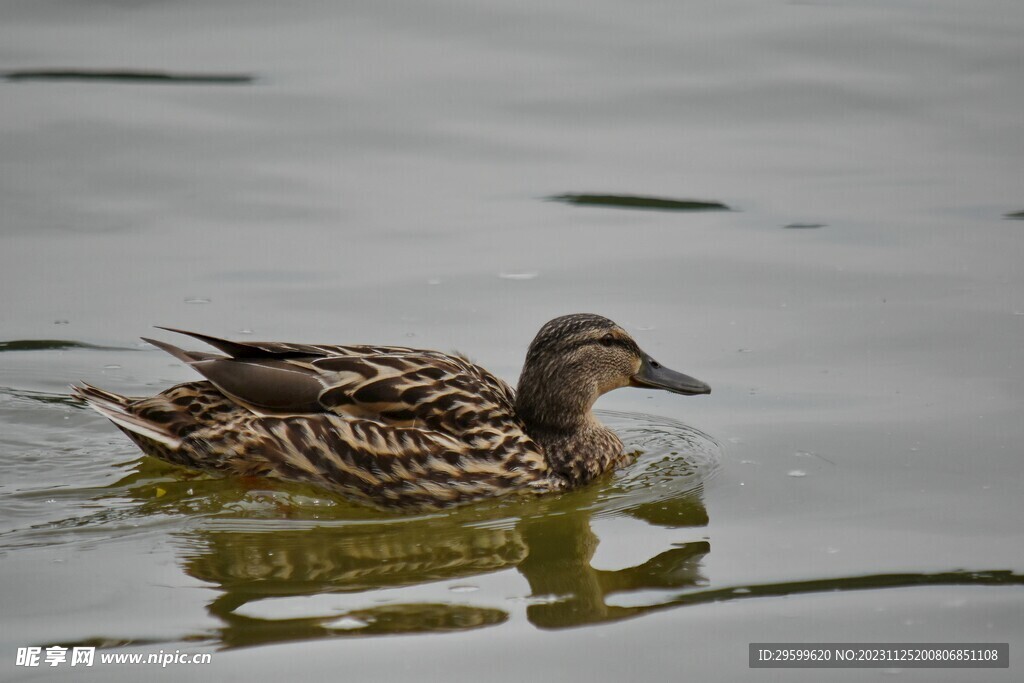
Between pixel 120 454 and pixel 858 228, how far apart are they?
610cm

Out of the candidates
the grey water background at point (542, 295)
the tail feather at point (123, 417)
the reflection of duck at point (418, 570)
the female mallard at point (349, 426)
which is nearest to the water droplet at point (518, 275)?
the grey water background at point (542, 295)

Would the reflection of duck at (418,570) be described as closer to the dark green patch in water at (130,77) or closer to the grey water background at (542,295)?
the grey water background at (542,295)

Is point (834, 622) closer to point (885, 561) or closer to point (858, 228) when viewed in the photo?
point (885, 561)

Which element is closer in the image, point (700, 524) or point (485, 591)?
point (485, 591)

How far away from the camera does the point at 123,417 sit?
26.7 feet

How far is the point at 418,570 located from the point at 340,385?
56.9 inches

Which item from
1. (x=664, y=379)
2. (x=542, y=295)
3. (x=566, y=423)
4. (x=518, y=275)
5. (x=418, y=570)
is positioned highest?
(x=518, y=275)

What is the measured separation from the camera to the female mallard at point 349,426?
26.3ft

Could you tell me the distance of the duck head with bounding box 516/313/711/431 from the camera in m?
8.59

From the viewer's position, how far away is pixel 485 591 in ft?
22.4

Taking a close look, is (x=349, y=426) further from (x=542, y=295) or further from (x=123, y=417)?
(x=542, y=295)

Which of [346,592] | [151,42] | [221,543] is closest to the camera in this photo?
[346,592]

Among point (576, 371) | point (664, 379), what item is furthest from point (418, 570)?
point (664, 379)

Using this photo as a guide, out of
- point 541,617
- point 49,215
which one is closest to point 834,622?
point 541,617
